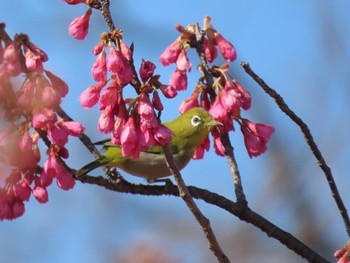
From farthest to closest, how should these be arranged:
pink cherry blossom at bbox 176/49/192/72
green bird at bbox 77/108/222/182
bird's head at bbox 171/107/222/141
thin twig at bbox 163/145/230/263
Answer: green bird at bbox 77/108/222/182
bird's head at bbox 171/107/222/141
pink cherry blossom at bbox 176/49/192/72
thin twig at bbox 163/145/230/263

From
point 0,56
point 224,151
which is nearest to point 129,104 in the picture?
point 0,56

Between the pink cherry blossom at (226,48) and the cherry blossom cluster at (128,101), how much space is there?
1.17 metres

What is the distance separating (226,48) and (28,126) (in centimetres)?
143

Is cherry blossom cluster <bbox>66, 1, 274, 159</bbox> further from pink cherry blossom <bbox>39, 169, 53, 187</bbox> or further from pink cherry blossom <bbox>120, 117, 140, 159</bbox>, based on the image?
pink cherry blossom <bbox>39, 169, 53, 187</bbox>

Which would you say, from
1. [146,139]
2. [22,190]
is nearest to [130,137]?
[146,139]

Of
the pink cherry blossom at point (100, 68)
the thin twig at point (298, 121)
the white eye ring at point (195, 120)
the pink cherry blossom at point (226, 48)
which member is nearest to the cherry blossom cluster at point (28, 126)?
the pink cherry blossom at point (100, 68)

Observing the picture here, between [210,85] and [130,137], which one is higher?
[210,85]

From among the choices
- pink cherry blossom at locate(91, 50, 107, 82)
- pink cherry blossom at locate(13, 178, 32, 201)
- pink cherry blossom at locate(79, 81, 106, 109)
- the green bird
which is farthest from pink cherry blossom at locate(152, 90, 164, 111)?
the green bird

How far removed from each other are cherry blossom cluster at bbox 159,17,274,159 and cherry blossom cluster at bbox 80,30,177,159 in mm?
989

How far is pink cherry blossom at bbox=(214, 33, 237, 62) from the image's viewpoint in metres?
4.26

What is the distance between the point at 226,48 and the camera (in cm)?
426

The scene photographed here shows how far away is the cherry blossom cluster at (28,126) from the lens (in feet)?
10.5

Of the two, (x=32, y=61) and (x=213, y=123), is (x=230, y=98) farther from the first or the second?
(x=32, y=61)

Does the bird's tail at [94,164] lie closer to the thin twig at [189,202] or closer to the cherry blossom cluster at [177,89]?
the cherry blossom cluster at [177,89]
